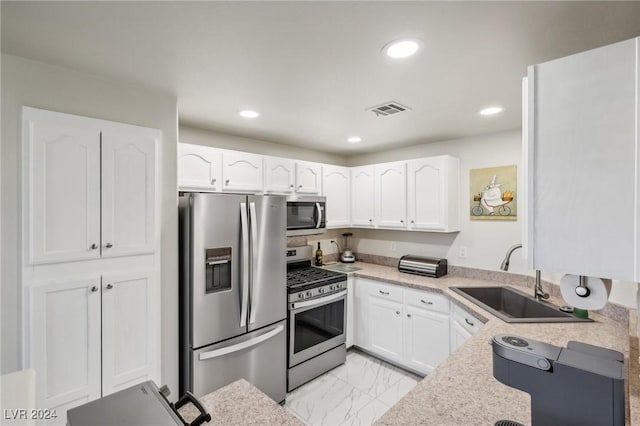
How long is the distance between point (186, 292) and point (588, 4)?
2522mm

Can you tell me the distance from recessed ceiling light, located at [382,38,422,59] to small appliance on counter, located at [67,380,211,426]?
1.56 meters

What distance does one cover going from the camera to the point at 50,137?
1.55 meters

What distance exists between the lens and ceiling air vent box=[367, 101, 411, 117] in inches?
84.8

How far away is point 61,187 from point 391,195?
9.28ft

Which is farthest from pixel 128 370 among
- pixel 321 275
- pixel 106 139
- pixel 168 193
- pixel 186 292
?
pixel 321 275

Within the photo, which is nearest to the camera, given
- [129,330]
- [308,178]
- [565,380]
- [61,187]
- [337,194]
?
[565,380]

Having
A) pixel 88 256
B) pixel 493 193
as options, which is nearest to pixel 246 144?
pixel 88 256

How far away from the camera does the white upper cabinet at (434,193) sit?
298 cm

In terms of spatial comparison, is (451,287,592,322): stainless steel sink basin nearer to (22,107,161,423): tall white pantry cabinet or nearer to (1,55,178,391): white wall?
(1,55,178,391): white wall

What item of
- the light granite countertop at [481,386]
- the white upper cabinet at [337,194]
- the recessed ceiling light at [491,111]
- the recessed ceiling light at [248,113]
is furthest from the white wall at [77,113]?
the recessed ceiling light at [491,111]

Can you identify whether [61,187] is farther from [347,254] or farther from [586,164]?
[347,254]

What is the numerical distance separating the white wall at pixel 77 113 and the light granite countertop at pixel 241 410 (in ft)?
3.49

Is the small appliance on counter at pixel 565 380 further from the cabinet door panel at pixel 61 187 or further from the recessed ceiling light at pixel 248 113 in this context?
the recessed ceiling light at pixel 248 113

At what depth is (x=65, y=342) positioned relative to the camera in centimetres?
159
